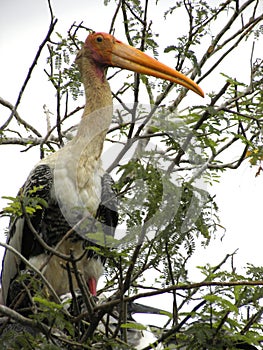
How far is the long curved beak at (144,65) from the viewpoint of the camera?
541 centimetres

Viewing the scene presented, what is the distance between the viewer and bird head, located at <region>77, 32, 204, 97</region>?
222 inches

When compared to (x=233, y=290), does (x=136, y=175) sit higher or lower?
higher

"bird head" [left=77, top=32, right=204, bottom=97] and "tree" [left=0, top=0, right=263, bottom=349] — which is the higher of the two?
"bird head" [left=77, top=32, right=204, bottom=97]

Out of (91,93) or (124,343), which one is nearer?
(124,343)

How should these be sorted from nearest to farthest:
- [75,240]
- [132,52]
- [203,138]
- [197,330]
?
[197,330], [203,138], [75,240], [132,52]

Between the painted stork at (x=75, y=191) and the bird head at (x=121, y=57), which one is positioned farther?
the bird head at (x=121, y=57)

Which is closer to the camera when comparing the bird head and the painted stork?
the painted stork

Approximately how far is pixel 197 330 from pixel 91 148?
239 cm

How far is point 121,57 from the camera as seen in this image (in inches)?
238

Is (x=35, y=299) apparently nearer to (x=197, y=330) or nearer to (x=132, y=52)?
(x=197, y=330)

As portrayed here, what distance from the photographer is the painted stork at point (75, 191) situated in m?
5.44

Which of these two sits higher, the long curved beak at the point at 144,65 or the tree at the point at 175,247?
the long curved beak at the point at 144,65

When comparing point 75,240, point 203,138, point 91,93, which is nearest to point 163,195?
point 203,138

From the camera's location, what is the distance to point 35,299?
3.56 meters
